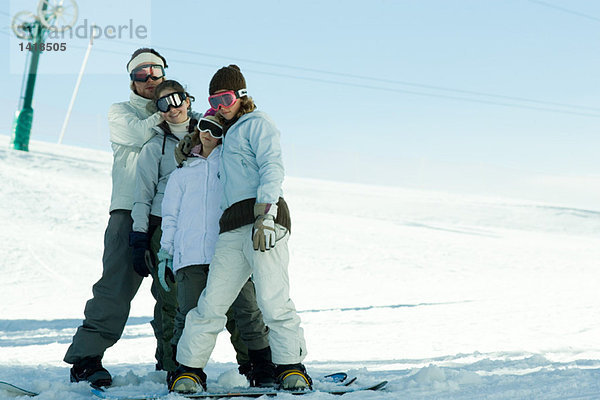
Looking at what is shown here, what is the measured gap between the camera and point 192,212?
3.61 meters

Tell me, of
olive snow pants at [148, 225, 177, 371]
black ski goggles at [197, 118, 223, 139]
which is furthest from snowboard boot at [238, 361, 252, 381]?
black ski goggles at [197, 118, 223, 139]

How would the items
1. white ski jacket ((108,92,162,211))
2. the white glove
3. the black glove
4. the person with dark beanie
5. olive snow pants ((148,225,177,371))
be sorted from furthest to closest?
white ski jacket ((108,92,162,211)), olive snow pants ((148,225,177,371)), the black glove, the person with dark beanie, the white glove

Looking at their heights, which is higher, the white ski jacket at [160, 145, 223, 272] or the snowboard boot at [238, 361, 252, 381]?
the white ski jacket at [160, 145, 223, 272]

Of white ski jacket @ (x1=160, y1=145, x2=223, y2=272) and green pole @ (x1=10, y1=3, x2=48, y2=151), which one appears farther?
green pole @ (x1=10, y1=3, x2=48, y2=151)

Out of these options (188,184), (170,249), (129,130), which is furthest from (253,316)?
(129,130)

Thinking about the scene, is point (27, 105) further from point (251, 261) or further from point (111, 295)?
point (251, 261)

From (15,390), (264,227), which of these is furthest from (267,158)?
(15,390)

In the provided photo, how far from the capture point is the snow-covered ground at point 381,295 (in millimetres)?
4137

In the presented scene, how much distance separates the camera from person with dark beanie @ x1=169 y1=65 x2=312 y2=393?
3318mm

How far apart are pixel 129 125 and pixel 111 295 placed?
1.04m

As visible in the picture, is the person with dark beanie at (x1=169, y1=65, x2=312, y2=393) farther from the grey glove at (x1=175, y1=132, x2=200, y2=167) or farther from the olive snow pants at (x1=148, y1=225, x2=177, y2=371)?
the olive snow pants at (x1=148, y1=225, x2=177, y2=371)

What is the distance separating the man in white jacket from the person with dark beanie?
701 millimetres

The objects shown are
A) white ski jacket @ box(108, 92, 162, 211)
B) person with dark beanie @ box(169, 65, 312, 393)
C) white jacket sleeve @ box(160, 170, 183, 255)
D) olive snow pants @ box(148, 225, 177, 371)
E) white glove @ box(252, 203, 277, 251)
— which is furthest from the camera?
white ski jacket @ box(108, 92, 162, 211)

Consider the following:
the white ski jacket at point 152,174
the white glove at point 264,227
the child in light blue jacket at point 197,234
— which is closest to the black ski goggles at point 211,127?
the child in light blue jacket at point 197,234
